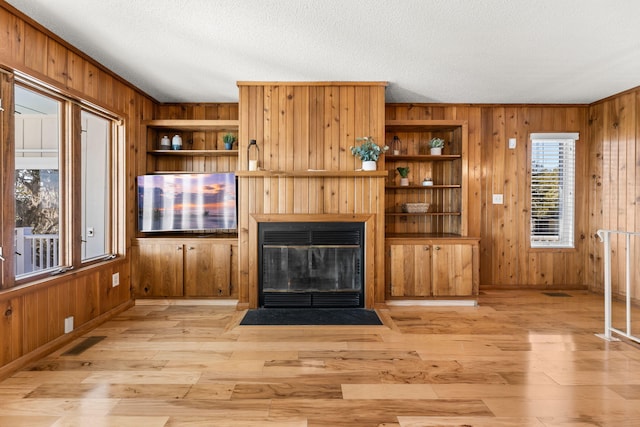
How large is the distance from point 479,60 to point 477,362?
8.87ft

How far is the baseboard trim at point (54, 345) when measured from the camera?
2402mm

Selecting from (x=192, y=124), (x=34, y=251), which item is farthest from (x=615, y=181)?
(x=34, y=251)

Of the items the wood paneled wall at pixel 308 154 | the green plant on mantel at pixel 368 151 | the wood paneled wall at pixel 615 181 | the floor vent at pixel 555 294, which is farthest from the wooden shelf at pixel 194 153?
the wood paneled wall at pixel 615 181

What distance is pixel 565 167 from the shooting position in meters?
4.82

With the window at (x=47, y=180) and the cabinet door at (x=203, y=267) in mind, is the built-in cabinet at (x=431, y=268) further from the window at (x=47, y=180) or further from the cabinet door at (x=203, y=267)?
the window at (x=47, y=180)

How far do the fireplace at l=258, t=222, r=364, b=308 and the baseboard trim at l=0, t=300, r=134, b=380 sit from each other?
1.56 m

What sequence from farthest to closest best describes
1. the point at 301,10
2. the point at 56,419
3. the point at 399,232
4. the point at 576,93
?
the point at 399,232 < the point at 576,93 < the point at 301,10 < the point at 56,419

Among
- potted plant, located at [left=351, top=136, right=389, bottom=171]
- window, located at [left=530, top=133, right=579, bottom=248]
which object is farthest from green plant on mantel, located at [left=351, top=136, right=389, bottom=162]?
window, located at [left=530, top=133, right=579, bottom=248]

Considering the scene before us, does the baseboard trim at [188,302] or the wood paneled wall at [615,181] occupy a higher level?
the wood paneled wall at [615,181]

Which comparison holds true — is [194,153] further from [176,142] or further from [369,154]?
[369,154]

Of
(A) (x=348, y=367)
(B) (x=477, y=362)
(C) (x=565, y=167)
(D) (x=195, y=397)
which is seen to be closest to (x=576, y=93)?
(C) (x=565, y=167)

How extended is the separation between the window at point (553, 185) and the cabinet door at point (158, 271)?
473 cm

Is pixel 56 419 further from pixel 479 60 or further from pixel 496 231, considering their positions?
pixel 496 231

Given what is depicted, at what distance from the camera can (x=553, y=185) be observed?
482cm
